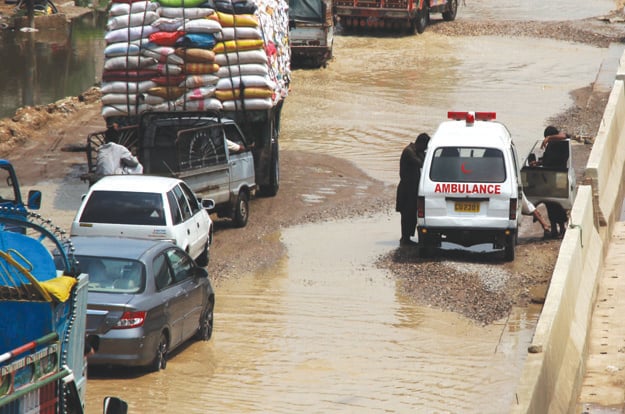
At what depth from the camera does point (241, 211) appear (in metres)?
20.5

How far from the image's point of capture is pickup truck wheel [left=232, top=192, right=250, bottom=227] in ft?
66.8

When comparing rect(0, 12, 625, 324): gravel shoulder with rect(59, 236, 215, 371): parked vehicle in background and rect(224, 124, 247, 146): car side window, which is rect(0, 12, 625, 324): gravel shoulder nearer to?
rect(224, 124, 247, 146): car side window

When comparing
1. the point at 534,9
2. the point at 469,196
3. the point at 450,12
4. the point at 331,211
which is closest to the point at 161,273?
the point at 469,196

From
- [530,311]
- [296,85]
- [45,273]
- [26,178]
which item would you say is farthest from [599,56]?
[45,273]

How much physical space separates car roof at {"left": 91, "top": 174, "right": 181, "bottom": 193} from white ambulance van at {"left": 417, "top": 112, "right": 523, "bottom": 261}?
3.66 m

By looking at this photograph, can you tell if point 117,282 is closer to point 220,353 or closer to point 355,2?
point 220,353

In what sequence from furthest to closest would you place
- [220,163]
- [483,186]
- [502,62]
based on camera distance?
[502,62] → [220,163] → [483,186]

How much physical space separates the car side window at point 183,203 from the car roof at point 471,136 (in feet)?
12.0

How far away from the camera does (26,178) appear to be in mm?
23688

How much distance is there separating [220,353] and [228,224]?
23.1 ft

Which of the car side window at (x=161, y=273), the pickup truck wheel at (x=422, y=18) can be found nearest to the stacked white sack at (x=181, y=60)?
the car side window at (x=161, y=273)

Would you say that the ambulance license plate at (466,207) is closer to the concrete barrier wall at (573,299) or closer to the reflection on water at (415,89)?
the concrete barrier wall at (573,299)

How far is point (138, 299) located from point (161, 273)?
2.49 ft

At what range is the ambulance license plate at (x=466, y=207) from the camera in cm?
1780
